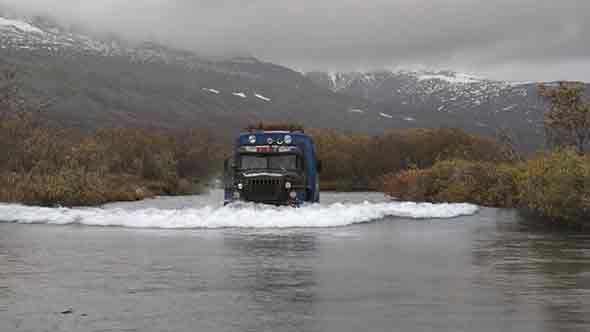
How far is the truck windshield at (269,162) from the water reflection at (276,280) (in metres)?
9.55

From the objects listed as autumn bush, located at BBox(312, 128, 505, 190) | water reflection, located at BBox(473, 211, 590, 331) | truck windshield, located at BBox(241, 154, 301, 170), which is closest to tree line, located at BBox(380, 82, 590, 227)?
water reflection, located at BBox(473, 211, 590, 331)

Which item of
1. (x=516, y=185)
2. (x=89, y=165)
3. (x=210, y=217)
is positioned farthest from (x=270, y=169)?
(x=89, y=165)

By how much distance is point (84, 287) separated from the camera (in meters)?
12.5

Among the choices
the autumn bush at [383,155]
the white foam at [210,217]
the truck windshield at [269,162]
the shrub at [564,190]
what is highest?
the autumn bush at [383,155]

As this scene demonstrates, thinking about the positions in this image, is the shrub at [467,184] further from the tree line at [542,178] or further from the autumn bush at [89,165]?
the autumn bush at [89,165]

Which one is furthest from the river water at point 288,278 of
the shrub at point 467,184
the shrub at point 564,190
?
the shrub at point 467,184

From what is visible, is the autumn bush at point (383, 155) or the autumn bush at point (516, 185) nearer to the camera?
the autumn bush at point (516, 185)

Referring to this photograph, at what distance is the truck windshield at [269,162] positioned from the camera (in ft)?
102

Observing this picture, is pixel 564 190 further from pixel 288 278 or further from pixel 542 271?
pixel 288 278

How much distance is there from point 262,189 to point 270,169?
1.23 m

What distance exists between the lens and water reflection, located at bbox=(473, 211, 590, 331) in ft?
34.6

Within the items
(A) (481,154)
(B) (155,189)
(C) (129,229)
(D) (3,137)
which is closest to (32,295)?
(C) (129,229)

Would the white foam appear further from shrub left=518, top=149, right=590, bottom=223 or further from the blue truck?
shrub left=518, top=149, right=590, bottom=223

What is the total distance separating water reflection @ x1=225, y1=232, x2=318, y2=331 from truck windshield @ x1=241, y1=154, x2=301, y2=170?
955cm
